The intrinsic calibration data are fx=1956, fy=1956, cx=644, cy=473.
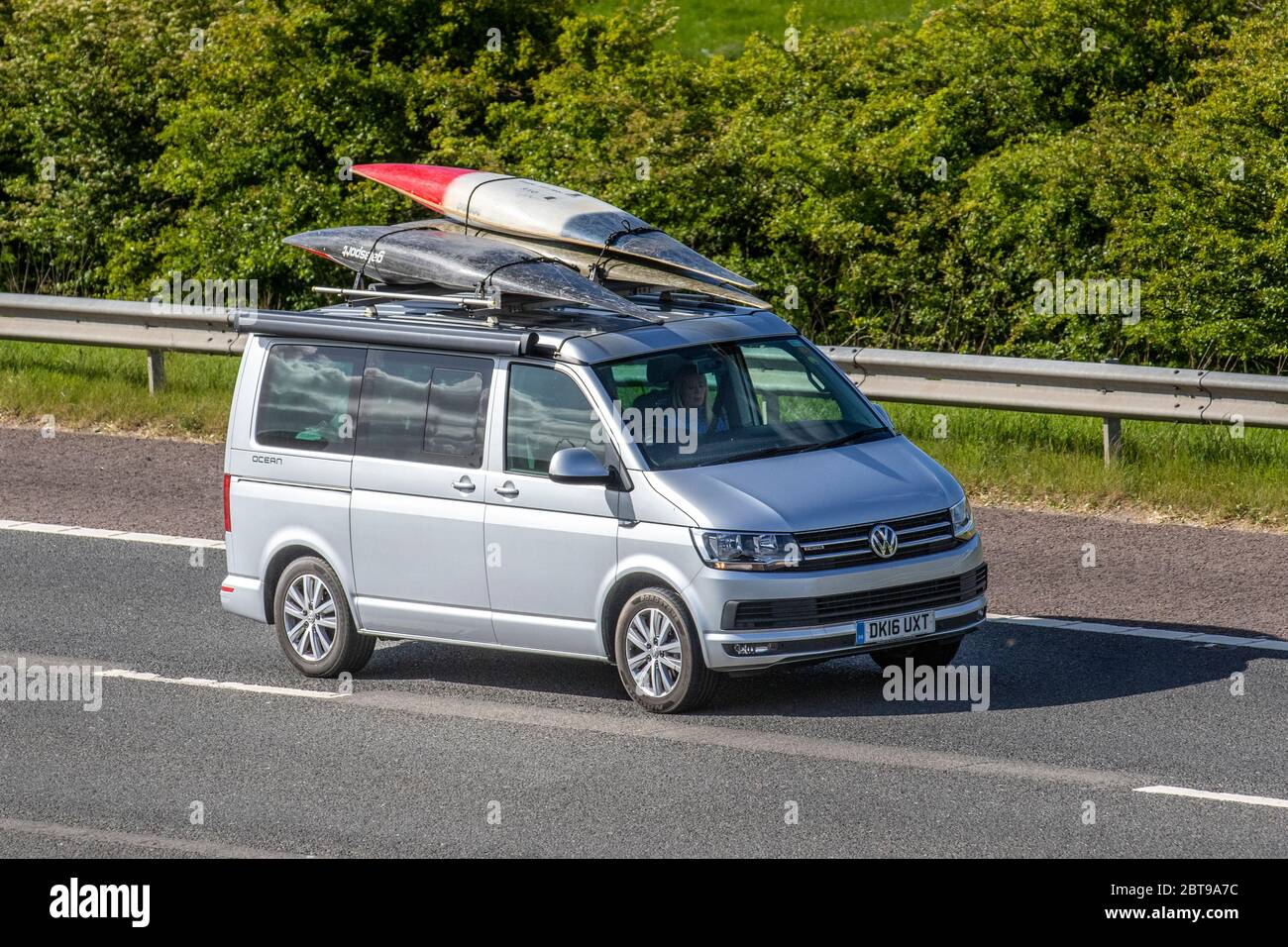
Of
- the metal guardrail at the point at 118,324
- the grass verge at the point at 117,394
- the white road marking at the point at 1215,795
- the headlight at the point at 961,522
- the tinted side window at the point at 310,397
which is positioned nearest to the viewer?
the white road marking at the point at 1215,795

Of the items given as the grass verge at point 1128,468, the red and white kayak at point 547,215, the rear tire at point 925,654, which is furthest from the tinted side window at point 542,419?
the grass verge at point 1128,468

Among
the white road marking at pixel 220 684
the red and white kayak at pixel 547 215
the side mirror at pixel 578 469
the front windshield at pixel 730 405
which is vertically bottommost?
the white road marking at pixel 220 684

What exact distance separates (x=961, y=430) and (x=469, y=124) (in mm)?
8559

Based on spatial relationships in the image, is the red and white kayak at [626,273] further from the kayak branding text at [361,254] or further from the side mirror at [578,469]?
the side mirror at [578,469]

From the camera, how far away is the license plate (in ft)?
28.9

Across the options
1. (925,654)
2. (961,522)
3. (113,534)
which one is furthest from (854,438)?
(113,534)

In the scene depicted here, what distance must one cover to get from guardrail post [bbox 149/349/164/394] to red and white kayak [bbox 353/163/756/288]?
19.1 ft

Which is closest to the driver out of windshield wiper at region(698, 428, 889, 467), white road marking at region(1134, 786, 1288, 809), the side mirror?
windshield wiper at region(698, 428, 889, 467)

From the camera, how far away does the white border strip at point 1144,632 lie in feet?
33.3

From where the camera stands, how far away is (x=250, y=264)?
68.5ft

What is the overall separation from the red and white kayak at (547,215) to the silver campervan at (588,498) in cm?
27
